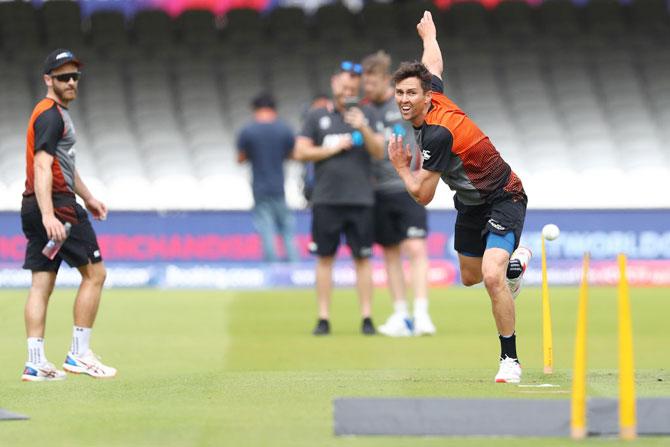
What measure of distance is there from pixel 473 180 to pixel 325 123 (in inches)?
159

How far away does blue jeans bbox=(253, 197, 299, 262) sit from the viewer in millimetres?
18781

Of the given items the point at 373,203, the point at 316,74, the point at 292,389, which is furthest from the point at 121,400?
the point at 316,74

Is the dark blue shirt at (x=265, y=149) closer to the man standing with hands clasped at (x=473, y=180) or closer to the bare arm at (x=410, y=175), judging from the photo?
the man standing with hands clasped at (x=473, y=180)

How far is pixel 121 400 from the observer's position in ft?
27.9

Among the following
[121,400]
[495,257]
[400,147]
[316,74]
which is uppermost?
[316,74]

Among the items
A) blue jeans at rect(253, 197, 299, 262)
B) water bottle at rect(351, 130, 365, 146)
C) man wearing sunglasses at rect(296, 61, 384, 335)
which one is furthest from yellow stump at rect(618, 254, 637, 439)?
blue jeans at rect(253, 197, 299, 262)

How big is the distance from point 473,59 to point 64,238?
16508 mm

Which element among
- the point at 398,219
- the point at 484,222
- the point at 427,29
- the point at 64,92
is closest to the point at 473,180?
the point at 484,222

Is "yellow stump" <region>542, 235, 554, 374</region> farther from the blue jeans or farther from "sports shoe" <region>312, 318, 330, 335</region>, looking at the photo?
the blue jeans

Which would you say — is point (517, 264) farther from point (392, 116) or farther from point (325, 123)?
point (325, 123)

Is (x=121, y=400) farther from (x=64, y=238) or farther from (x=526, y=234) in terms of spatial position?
(x=526, y=234)

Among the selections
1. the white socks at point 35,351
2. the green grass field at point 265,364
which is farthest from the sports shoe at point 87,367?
the white socks at point 35,351

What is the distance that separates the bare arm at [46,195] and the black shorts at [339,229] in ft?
13.1

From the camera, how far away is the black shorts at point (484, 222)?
9.28 meters
